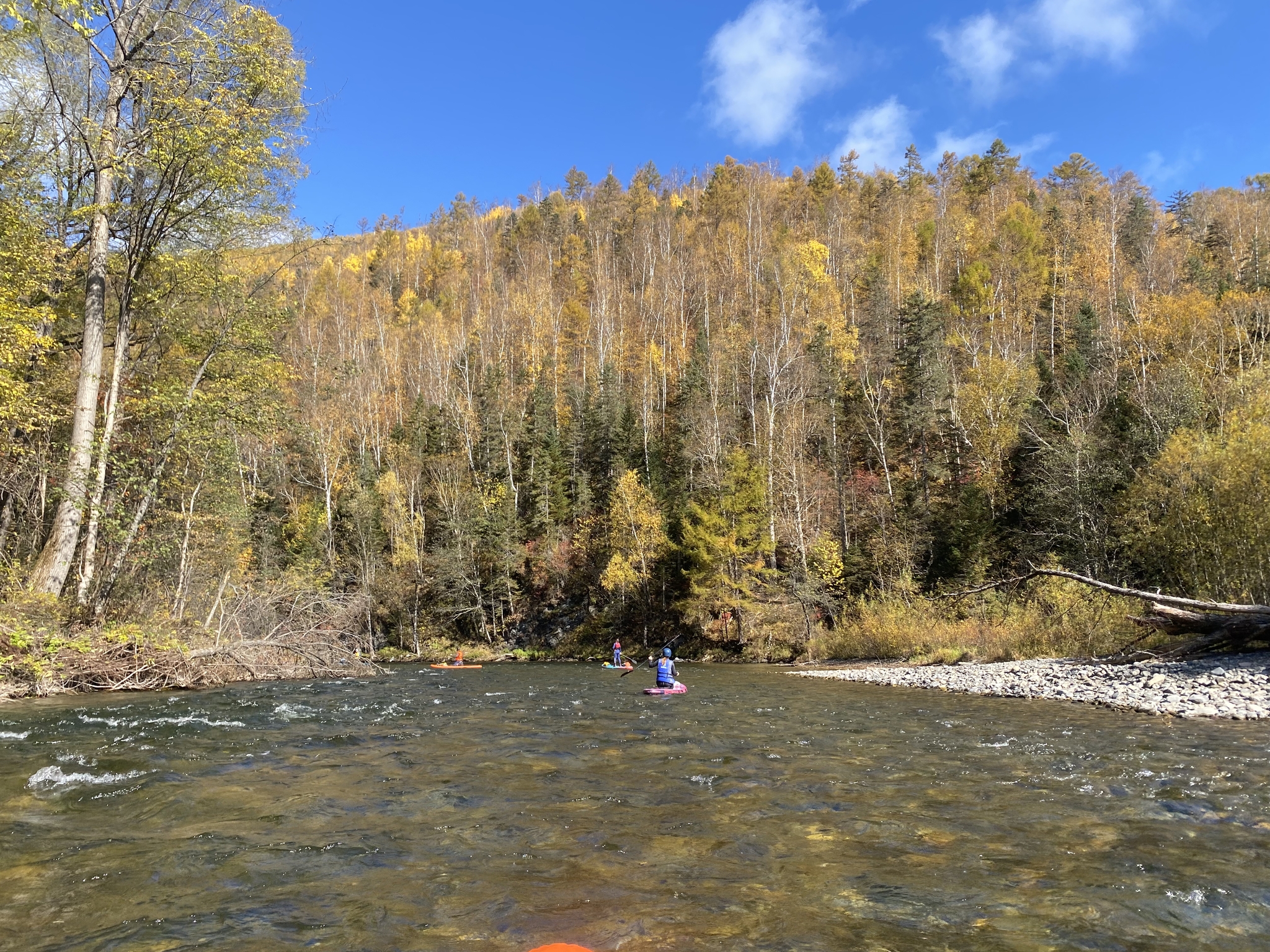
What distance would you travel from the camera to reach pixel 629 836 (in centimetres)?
528

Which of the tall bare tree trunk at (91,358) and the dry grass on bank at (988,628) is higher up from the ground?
the tall bare tree trunk at (91,358)

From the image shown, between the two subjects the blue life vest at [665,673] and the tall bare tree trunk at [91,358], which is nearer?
the tall bare tree trunk at [91,358]

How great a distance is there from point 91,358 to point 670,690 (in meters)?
13.9

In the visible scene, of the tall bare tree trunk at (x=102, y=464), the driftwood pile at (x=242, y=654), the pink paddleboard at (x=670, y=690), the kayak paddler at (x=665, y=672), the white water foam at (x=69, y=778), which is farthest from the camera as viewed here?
the kayak paddler at (x=665, y=672)

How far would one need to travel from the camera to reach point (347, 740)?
9.16m

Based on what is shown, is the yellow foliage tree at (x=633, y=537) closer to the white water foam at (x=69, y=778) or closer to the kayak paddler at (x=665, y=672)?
the kayak paddler at (x=665, y=672)

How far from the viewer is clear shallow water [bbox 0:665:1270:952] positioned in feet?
12.0

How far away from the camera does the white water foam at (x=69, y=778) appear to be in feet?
20.5

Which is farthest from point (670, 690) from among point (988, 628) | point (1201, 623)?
point (988, 628)

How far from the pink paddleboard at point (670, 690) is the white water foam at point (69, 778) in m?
11.1

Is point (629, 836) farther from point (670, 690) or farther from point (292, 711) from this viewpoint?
point (670, 690)

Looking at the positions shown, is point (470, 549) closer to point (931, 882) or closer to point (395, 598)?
point (395, 598)

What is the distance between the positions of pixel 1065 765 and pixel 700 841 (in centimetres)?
489

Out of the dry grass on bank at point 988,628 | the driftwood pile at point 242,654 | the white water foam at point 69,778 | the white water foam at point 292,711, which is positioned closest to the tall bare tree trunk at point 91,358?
the driftwood pile at point 242,654
